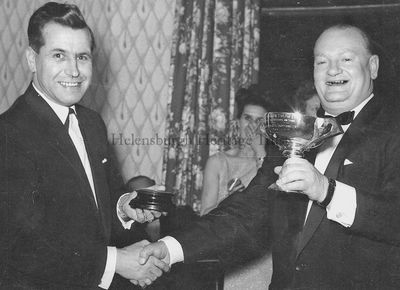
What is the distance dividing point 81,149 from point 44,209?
362 mm

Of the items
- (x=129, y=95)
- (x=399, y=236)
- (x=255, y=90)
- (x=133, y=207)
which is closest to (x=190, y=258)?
(x=133, y=207)

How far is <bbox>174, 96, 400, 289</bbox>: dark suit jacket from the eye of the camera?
174cm

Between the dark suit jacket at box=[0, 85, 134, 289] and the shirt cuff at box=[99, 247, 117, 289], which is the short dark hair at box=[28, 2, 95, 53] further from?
the shirt cuff at box=[99, 247, 117, 289]

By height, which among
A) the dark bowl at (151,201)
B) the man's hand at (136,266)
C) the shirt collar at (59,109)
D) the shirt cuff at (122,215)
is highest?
the shirt collar at (59,109)

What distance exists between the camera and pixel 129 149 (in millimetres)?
4805

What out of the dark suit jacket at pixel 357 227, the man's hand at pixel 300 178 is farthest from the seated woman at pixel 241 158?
the man's hand at pixel 300 178

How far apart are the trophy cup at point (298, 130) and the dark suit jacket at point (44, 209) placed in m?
0.77

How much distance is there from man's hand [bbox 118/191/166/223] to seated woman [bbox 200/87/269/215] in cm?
138

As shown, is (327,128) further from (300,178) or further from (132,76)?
(132,76)

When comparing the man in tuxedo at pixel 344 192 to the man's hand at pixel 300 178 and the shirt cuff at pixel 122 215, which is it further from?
the shirt cuff at pixel 122 215

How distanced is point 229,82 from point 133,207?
2246mm

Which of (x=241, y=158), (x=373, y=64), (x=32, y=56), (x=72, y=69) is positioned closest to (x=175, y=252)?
(x=72, y=69)

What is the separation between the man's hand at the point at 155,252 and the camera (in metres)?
2.33

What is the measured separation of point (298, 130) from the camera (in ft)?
5.70
